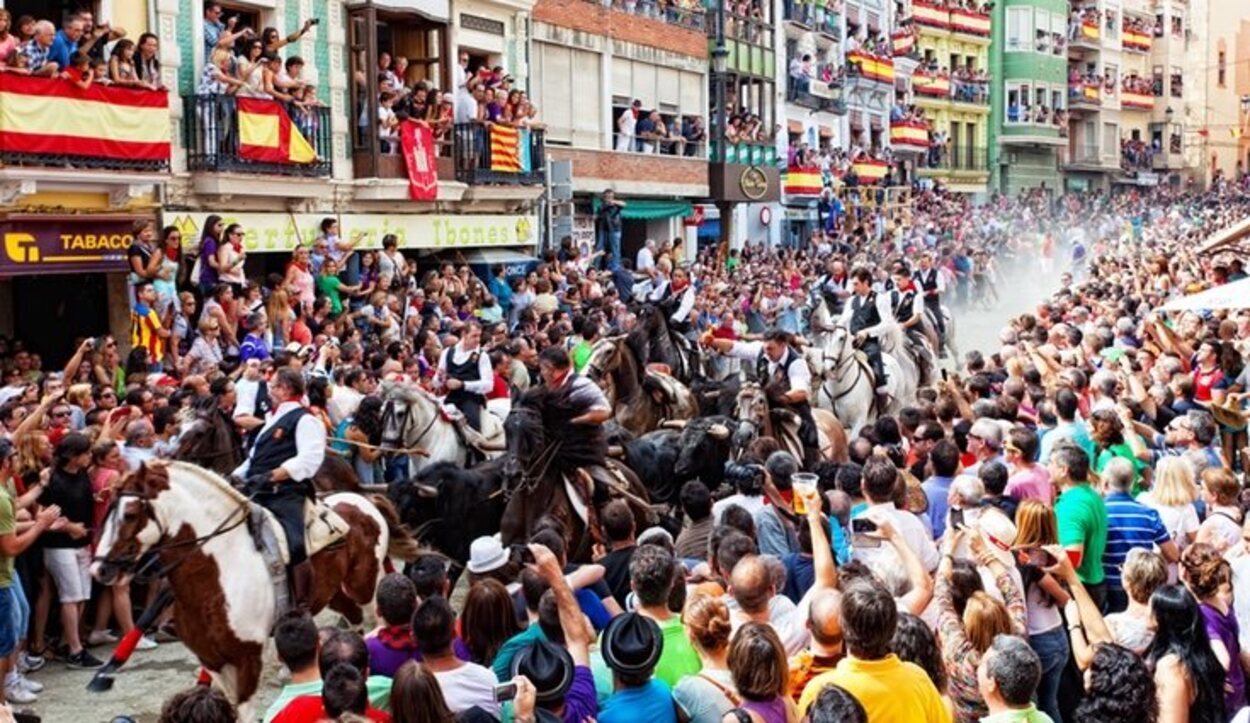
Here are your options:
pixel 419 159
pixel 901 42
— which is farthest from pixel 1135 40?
pixel 419 159

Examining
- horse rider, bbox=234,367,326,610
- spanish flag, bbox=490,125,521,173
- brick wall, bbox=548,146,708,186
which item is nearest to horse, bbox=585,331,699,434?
horse rider, bbox=234,367,326,610

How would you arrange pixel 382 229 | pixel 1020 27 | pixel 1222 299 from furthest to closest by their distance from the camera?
pixel 1020 27
pixel 382 229
pixel 1222 299

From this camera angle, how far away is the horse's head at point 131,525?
808 cm

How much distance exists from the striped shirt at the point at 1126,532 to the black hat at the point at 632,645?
3499mm

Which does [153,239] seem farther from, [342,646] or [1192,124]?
[1192,124]

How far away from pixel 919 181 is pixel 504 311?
117 feet

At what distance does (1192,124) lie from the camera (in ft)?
259

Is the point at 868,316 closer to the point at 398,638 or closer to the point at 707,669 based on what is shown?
the point at 398,638

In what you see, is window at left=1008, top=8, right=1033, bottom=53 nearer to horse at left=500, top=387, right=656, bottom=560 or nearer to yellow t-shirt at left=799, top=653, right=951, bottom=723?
horse at left=500, top=387, right=656, bottom=560

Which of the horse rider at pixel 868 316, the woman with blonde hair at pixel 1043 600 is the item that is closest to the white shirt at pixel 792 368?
the horse rider at pixel 868 316

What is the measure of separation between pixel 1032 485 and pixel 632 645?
155 inches

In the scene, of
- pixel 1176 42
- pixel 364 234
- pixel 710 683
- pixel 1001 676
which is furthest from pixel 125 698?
pixel 1176 42

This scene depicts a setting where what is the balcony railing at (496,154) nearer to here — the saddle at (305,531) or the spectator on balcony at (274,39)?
the spectator on balcony at (274,39)

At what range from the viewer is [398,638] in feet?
21.1
